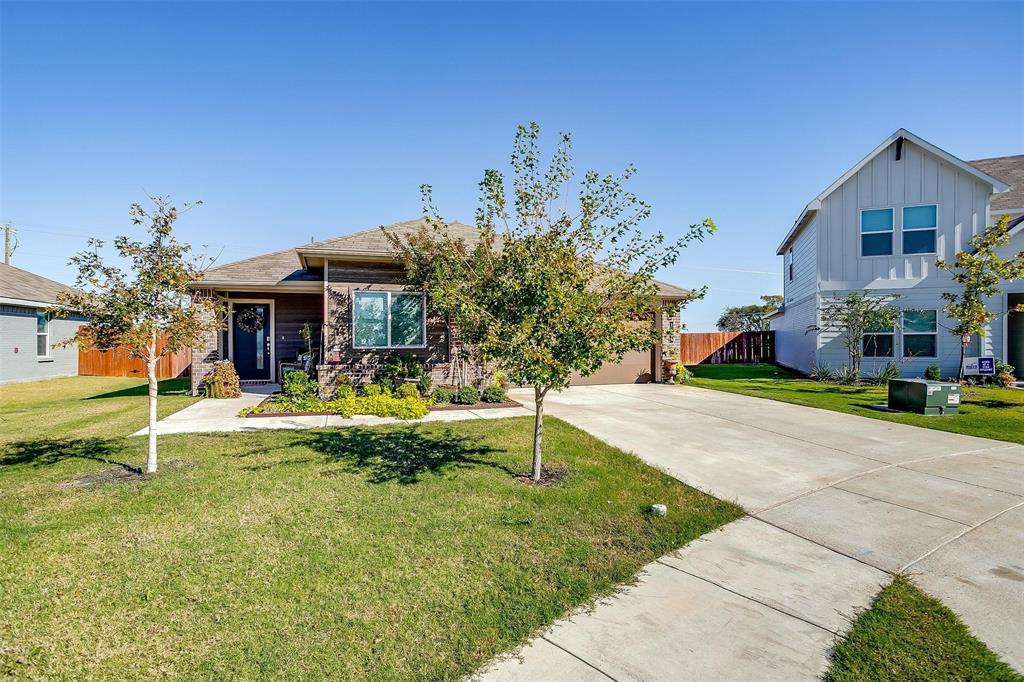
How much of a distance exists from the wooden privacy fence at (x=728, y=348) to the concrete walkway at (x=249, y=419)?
16264 mm

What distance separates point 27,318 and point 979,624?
24246 mm

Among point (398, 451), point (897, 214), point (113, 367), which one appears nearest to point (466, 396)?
point (398, 451)

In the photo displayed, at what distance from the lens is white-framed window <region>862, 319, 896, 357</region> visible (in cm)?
1527

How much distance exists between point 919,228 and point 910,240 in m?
0.44

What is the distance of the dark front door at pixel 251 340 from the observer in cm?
1376

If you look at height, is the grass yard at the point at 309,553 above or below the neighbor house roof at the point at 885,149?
below

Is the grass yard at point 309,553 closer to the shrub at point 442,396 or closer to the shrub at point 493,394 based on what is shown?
the shrub at point 442,396

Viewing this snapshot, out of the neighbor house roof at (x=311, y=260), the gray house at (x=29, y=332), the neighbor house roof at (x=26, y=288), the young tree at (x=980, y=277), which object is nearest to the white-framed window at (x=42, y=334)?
the gray house at (x=29, y=332)

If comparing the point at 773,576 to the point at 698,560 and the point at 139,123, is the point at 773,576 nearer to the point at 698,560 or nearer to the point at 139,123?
the point at 698,560

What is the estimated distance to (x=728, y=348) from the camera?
80.2 feet

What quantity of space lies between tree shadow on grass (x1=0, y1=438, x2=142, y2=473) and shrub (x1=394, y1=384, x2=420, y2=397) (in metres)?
4.98

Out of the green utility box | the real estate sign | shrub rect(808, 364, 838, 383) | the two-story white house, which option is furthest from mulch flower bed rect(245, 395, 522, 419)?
the real estate sign

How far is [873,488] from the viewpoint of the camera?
17.4 feet

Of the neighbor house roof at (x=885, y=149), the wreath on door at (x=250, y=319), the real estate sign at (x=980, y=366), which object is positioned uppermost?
the neighbor house roof at (x=885, y=149)
